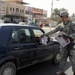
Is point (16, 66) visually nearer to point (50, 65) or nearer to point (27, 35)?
point (27, 35)

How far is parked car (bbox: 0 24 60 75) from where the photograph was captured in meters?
5.29

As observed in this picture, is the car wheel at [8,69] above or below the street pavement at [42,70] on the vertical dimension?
above

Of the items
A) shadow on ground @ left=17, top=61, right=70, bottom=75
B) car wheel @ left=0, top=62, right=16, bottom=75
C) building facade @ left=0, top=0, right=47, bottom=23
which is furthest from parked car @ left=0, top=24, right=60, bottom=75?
building facade @ left=0, top=0, right=47, bottom=23

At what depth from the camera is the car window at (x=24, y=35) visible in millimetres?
5910

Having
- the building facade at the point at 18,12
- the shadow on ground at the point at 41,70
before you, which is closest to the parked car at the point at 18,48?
the shadow on ground at the point at 41,70

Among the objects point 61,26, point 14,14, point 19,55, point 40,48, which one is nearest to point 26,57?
point 19,55

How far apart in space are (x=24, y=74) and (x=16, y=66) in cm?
85

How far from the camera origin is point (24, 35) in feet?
19.8

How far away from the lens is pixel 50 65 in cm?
782

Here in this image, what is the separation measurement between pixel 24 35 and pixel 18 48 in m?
0.53

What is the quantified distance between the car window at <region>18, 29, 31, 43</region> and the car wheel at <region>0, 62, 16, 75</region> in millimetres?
737

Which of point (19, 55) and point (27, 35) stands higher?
point (27, 35)

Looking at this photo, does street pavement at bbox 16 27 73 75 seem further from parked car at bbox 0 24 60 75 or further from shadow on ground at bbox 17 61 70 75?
parked car at bbox 0 24 60 75

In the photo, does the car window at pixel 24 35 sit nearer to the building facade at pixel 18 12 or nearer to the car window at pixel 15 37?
the car window at pixel 15 37
